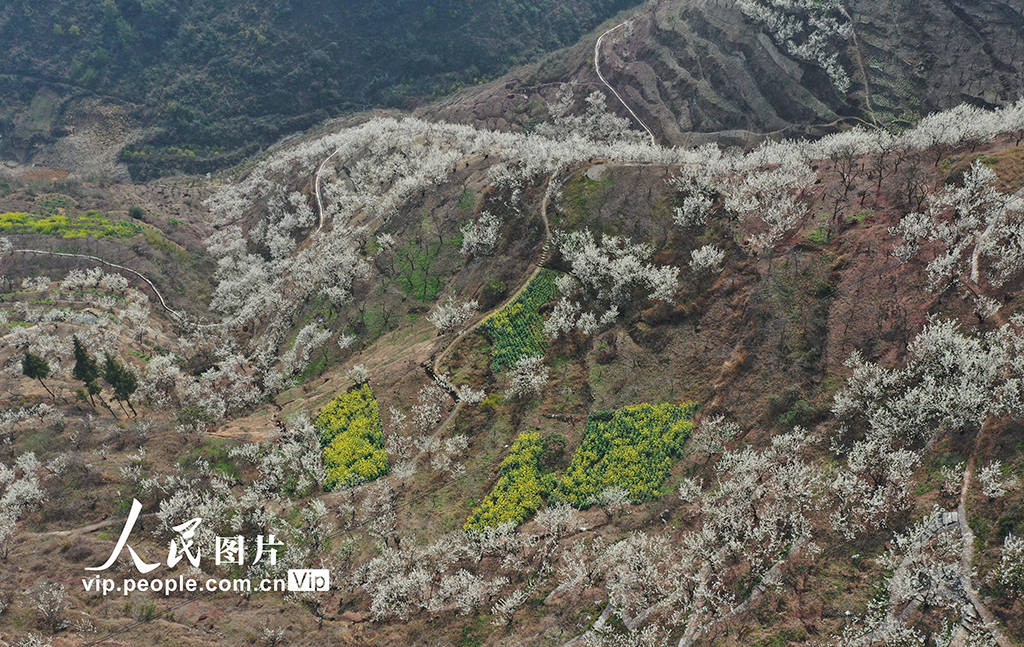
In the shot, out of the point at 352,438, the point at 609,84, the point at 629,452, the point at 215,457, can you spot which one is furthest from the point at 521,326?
the point at 609,84

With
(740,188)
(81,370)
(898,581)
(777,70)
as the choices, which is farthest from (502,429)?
(777,70)

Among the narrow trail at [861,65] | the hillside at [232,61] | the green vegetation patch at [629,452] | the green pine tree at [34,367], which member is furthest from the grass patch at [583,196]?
the hillside at [232,61]

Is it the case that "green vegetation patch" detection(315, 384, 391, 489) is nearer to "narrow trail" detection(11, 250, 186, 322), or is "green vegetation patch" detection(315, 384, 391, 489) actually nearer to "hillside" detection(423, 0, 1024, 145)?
"narrow trail" detection(11, 250, 186, 322)

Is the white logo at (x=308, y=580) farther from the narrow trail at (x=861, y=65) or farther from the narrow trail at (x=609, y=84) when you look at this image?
the narrow trail at (x=861, y=65)

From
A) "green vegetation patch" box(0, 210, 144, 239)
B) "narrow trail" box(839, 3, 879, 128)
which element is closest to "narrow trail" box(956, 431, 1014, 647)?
"narrow trail" box(839, 3, 879, 128)

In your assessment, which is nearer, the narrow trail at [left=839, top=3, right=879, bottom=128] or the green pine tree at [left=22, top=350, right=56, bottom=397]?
the green pine tree at [left=22, top=350, right=56, bottom=397]

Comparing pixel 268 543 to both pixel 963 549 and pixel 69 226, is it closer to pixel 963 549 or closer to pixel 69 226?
pixel 963 549
